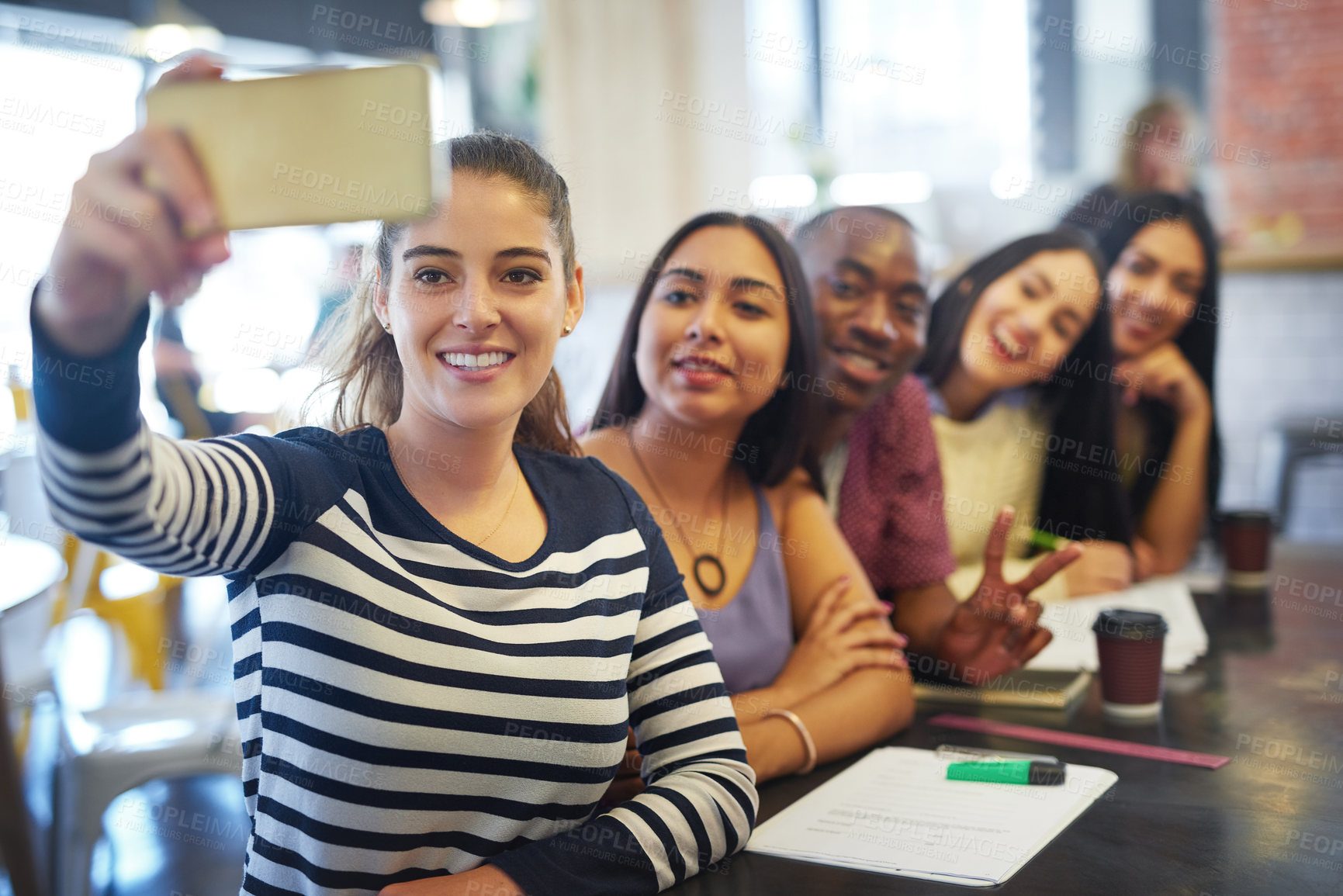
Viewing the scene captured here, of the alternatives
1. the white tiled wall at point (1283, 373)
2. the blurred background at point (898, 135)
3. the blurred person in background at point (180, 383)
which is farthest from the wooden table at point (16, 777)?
the white tiled wall at point (1283, 373)

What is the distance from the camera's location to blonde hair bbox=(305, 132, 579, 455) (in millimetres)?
1062

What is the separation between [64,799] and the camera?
194 cm

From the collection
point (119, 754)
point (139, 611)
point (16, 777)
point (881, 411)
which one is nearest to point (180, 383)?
point (139, 611)

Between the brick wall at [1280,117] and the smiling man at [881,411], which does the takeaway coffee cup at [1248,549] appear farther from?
the brick wall at [1280,117]

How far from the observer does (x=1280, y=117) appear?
204 inches

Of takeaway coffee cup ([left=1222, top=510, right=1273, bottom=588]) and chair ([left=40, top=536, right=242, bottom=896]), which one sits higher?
takeaway coffee cup ([left=1222, top=510, right=1273, bottom=588])

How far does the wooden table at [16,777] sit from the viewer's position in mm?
1564

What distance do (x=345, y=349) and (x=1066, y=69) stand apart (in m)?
5.27

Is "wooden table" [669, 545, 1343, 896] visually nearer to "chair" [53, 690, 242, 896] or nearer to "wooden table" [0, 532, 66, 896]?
"wooden table" [0, 532, 66, 896]

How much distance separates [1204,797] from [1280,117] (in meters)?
5.00

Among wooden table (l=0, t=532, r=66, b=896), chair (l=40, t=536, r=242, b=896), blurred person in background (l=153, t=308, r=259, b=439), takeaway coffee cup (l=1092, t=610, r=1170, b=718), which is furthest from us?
blurred person in background (l=153, t=308, r=259, b=439)

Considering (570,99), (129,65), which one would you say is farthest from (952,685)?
(129,65)

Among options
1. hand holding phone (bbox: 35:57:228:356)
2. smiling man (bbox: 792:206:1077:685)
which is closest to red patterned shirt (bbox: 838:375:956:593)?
smiling man (bbox: 792:206:1077:685)

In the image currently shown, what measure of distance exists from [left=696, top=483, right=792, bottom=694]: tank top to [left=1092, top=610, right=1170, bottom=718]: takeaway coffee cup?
1.31ft
